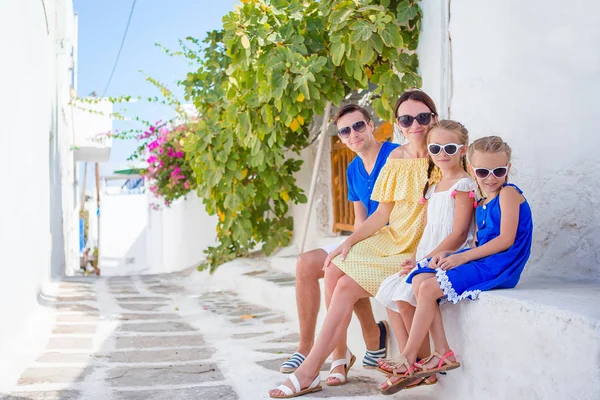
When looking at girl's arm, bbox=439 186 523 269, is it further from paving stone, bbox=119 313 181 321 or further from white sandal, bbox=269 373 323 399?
paving stone, bbox=119 313 181 321

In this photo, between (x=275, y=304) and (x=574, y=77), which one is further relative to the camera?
(x=275, y=304)

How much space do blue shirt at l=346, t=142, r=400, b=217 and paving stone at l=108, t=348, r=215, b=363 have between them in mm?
1398

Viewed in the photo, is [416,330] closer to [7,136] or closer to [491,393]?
[491,393]

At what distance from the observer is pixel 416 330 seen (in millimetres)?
2682

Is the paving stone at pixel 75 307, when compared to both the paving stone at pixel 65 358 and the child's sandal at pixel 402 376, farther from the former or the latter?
the child's sandal at pixel 402 376

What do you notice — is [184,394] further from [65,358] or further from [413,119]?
[413,119]

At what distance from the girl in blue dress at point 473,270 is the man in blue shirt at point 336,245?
29.3 inches

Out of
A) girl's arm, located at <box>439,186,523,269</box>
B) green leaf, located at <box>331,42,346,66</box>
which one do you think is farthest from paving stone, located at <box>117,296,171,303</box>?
girl's arm, located at <box>439,186,523,269</box>

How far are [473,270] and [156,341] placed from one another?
270 cm

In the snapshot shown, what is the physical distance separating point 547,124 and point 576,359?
60.7 inches

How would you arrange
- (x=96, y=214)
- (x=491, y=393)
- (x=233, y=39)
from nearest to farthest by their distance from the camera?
(x=491, y=393)
(x=233, y=39)
(x=96, y=214)

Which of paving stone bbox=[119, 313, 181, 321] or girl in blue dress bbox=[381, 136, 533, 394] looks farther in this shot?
paving stone bbox=[119, 313, 181, 321]

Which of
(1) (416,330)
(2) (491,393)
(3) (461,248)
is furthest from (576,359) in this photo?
(3) (461,248)

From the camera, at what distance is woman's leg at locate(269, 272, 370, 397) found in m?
3.12
